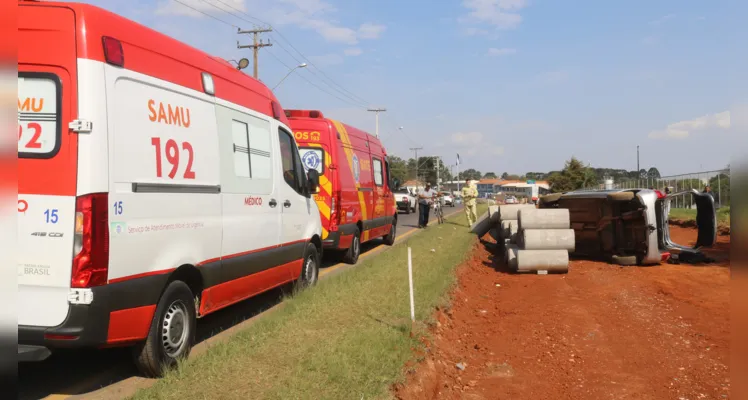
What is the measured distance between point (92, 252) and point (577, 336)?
558 centimetres

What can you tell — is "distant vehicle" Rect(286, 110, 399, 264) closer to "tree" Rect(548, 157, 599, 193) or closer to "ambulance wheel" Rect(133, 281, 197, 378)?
"ambulance wheel" Rect(133, 281, 197, 378)

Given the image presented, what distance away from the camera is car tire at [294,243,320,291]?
825 cm

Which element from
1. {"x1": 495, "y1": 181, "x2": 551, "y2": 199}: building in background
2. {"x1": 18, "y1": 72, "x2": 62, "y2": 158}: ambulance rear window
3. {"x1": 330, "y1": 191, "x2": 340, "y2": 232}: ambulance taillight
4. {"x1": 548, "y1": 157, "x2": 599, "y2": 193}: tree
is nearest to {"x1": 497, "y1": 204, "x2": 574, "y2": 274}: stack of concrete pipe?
{"x1": 330, "y1": 191, "x2": 340, "y2": 232}: ambulance taillight

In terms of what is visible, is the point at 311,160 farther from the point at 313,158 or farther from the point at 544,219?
the point at 544,219

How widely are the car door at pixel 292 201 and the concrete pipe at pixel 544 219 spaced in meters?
5.21

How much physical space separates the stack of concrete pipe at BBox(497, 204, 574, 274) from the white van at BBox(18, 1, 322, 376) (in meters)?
6.98

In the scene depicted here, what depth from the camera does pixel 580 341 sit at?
6730mm

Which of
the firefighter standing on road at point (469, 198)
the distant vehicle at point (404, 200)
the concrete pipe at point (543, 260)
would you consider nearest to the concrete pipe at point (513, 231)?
the concrete pipe at point (543, 260)

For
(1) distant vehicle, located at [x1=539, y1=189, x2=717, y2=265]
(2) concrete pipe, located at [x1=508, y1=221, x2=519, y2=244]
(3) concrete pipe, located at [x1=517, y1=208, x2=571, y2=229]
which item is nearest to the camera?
(3) concrete pipe, located at [x1=517, y1=208, x2=571, y2=229]

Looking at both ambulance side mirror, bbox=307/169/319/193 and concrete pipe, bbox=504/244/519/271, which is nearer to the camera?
ambulance side mirror, bbox=307/169/319/193

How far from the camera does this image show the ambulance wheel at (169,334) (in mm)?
4496

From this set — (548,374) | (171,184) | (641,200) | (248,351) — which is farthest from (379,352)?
(641,200)

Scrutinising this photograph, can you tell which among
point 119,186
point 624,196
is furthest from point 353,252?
point 119,186

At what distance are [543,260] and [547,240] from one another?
0.43 meters
